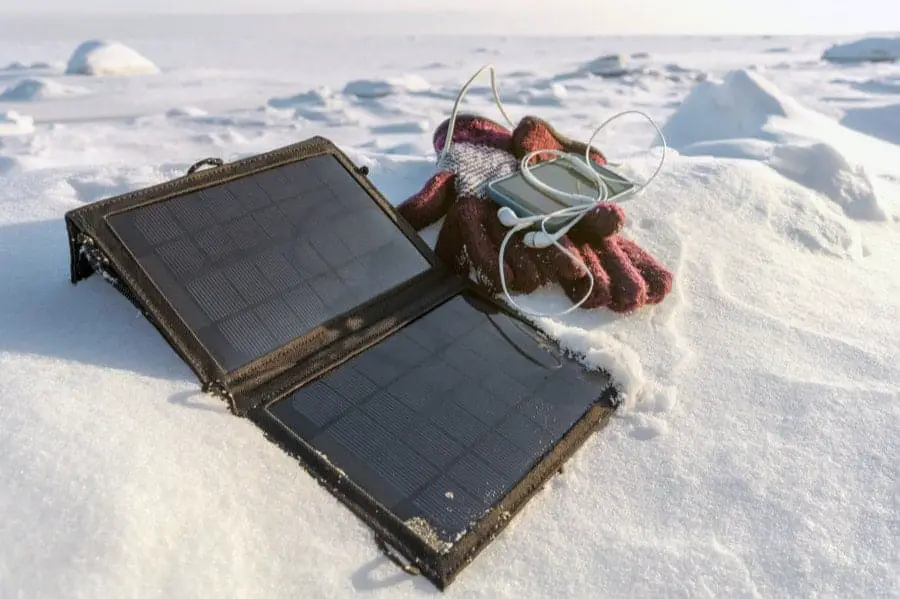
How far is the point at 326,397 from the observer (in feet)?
4.89

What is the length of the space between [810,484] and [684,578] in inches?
17.9

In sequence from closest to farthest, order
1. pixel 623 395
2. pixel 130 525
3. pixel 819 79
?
pixel 130 525 → pixel 623 395 → pixel 819 79

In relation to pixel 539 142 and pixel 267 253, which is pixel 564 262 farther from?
Answer: pixel 267 253

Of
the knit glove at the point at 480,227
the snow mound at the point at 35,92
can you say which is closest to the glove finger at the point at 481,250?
the knit glove at the point at 480,227

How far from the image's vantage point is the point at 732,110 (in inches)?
209

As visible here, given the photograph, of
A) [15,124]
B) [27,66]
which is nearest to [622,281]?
[15,124]

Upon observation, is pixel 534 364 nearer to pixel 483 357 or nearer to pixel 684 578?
pixel 483 357

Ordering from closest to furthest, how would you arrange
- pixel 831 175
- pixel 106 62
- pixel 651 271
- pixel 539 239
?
1. pixel 539 239
2. pixel 651 271
3. pixel 831 175
4. pixel 106 62

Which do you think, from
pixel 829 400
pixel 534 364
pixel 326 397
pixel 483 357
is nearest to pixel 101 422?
pixel 326 397

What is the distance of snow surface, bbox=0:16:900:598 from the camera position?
114 centimetres

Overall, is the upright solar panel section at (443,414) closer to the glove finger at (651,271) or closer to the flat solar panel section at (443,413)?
the flat solar panel section at (443,413)

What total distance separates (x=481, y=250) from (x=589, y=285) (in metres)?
0.35

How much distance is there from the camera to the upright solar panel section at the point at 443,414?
4.29 feet

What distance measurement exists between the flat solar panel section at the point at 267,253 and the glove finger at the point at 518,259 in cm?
26
